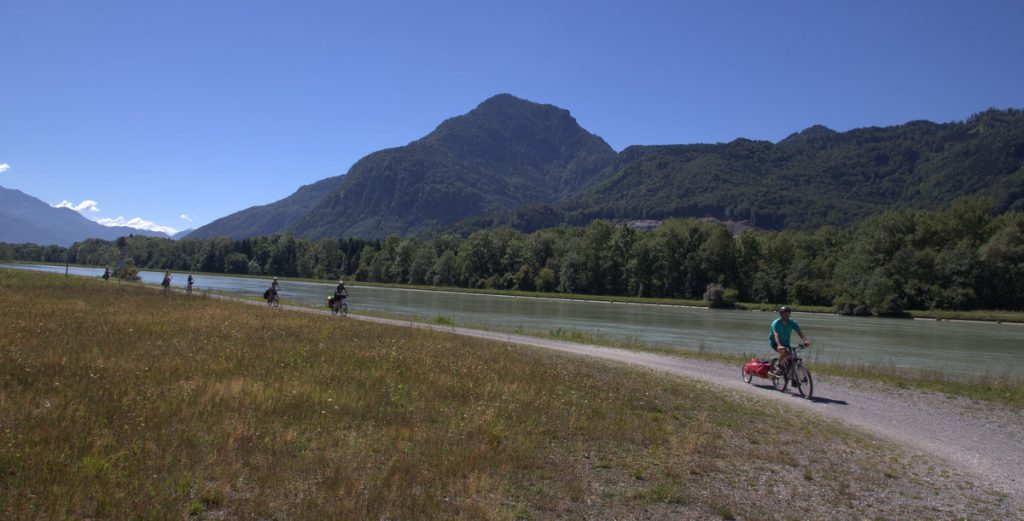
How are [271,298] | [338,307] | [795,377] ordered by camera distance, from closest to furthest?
[795,377], [338,307], [271,298]

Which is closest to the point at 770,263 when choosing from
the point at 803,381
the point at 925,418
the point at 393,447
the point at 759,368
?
the point at 759,368

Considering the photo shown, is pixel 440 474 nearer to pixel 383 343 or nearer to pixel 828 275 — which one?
pixel 383 343

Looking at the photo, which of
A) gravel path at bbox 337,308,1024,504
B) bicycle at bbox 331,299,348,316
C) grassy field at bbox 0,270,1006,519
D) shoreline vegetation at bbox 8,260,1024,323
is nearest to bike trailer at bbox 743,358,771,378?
gravel path at bbox 337,308,1024,504

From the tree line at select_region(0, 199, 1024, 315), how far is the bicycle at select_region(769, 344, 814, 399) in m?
83.1

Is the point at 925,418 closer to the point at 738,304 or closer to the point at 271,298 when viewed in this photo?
the point at 271,298

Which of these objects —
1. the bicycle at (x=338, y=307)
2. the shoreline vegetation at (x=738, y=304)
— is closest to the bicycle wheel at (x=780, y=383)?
the bicycle at (x=338, y=307)

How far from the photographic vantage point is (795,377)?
54.2 feet

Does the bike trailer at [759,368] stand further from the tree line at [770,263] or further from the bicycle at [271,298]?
the tree line at [770,263]

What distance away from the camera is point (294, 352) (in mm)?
15688

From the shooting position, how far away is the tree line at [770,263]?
88.4 meters

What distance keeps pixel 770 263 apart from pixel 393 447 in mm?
116739

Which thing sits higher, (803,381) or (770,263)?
(770,263)

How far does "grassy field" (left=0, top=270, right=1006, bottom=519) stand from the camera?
6594mm

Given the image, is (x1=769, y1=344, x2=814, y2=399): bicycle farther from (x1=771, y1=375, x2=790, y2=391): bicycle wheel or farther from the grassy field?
the grassy field
